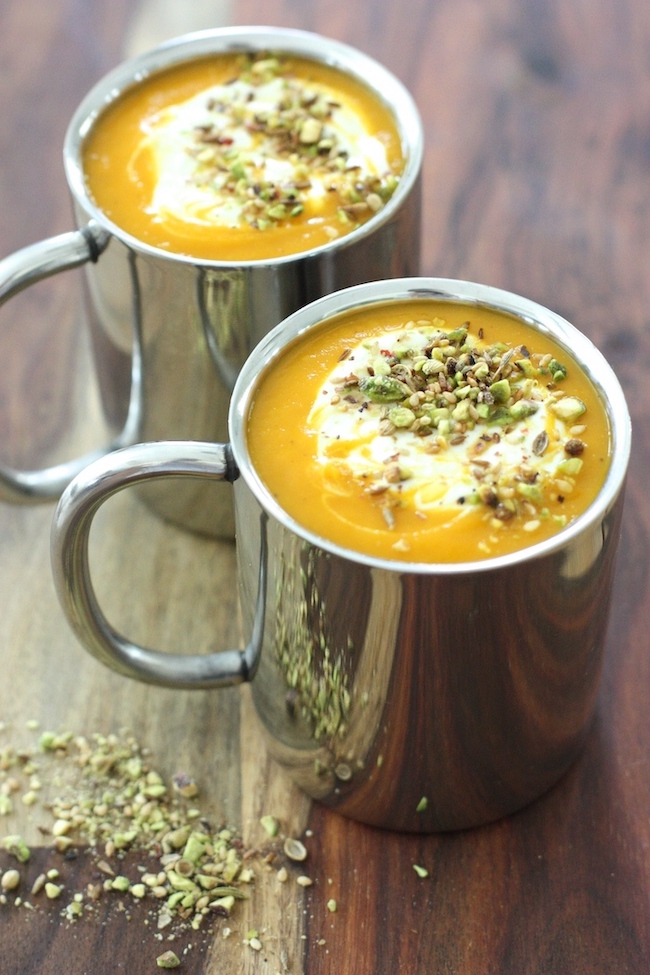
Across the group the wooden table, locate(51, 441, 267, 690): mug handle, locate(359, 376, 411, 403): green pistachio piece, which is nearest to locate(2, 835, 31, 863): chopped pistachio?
the wooden table

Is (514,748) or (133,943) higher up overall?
(514,748)

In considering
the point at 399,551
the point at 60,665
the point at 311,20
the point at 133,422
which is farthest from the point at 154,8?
the point at 399,551

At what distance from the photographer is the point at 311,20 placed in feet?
6.45

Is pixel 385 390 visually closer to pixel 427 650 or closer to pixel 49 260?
pixel 427 650

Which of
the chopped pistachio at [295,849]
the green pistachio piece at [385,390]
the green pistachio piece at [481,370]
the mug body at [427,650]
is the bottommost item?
Answer: the chopped pistachio at [295,849]

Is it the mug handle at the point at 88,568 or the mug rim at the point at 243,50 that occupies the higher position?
the mug rim at the point at 243,50

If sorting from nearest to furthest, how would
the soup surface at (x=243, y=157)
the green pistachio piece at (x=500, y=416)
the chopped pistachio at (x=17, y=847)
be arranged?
the green pistachio piece at (x=500, y=416) → the chopped pistachio at (x=17, y=847) → the soup surface at (x=243, y=157)

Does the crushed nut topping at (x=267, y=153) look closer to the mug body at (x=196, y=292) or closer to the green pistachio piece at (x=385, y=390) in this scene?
the mug body at (x=196, y=292)

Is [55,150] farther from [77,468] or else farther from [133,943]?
[133,943]

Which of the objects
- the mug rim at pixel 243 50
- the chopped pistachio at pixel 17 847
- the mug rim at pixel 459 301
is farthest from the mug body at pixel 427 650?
the chopped pistachio at pixel 17 847

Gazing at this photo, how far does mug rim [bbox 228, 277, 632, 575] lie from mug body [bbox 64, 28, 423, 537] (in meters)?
0.07

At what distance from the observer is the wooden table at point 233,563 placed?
1120 mm

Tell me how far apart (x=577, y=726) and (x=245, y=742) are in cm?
33

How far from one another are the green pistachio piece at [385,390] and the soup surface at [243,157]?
0.23 meters
